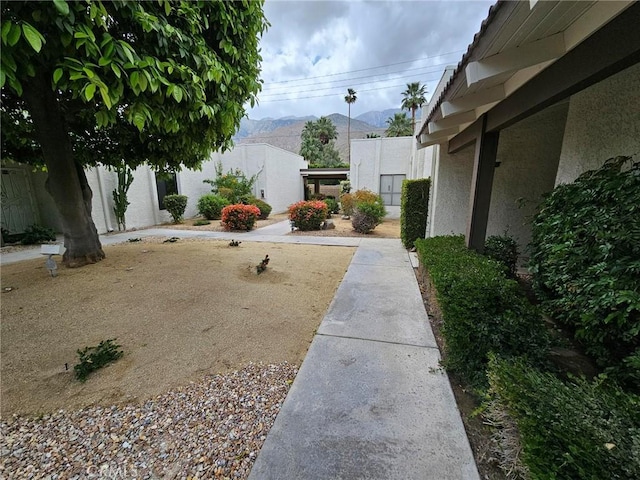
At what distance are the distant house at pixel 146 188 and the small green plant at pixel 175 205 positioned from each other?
0.44 m

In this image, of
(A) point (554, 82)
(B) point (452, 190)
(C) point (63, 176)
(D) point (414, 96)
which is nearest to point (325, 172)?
(B) point (452, 190)

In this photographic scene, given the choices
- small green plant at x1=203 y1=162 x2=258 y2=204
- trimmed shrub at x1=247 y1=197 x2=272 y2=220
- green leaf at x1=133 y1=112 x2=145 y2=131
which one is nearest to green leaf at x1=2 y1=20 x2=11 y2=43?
green leaf at x1=133 y1=112 x2=145 y2=131

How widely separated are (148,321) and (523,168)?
7.38m

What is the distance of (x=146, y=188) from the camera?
1180 cm

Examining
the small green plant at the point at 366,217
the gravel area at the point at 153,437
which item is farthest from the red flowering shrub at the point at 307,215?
the gravel area at the point at 153,437

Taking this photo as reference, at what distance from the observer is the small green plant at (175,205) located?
12.5m

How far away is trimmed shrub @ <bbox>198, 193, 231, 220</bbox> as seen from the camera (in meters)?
13.5

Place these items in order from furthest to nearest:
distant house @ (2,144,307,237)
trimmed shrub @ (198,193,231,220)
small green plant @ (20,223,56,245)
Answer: trimmed shrub @ (198,193,231,220) < distant house @ (2,144,307,237) < small green plant @ (20,223,56,245)

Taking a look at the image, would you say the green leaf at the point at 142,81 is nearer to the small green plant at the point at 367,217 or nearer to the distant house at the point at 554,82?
the distant house at the point at 554,82

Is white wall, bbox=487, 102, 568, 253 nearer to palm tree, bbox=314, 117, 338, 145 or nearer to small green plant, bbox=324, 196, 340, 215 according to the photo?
small green plant, bbox=324, 196, 340, 215

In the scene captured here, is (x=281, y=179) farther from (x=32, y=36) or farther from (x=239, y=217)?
(x=32, y=36)

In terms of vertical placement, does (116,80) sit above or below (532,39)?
below

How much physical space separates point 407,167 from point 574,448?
1440 centimetres

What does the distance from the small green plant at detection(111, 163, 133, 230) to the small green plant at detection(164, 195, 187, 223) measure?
2.03m
